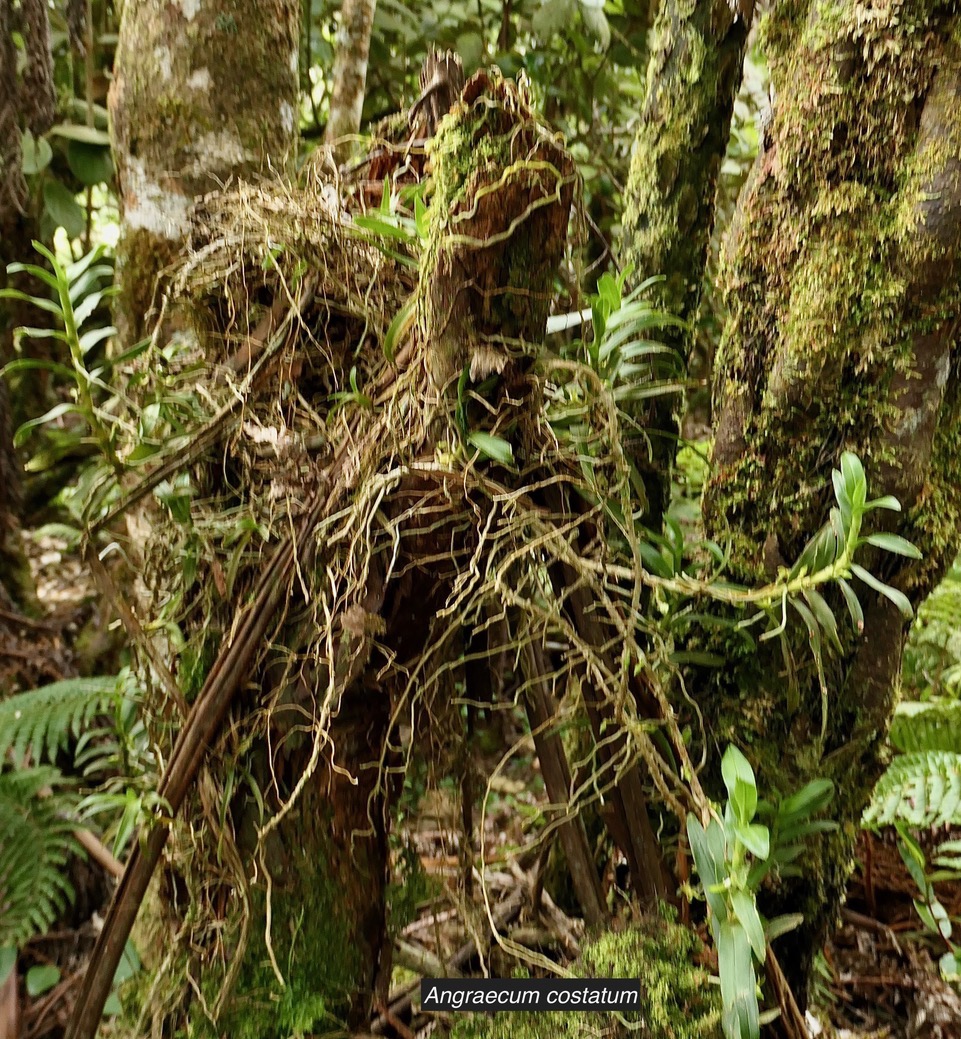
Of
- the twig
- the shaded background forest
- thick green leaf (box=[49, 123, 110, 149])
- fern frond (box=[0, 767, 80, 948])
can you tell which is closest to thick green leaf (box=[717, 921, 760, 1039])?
the shaded background forest

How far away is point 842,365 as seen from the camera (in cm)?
77

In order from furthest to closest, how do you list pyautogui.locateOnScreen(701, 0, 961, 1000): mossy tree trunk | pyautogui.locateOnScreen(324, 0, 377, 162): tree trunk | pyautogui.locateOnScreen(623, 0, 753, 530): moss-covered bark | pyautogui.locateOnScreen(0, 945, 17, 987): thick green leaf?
pyautogui.locateOnScreen(324, 0, 377, 162): tree trunk
pyautogui.locateOnScreen(0, 945, 17, 987): thick green leaf
pyautogui.locateOnScreen(623, 0, 753, 530): moss-covered bark
pyautogui.locateOnScreen(701, 0, 961, 1000): mossy tree trunk

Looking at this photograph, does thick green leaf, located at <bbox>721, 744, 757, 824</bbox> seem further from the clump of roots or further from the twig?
the twig

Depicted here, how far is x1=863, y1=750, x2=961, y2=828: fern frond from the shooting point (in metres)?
1.11

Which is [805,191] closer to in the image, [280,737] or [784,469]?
[784,469]

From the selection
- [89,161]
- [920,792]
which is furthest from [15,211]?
[920,792]

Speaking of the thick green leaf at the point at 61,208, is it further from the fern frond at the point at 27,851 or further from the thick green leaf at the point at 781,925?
the thick green leaf at the point at 781,925

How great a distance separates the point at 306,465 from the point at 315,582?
0.44 ft

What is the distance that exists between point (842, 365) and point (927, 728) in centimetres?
92

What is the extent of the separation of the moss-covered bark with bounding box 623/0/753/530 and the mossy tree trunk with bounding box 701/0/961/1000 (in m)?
0.09

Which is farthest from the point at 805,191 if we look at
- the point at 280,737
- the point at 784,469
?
the point at 280,737

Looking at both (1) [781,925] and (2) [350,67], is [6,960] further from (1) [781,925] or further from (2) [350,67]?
(2) [350,67]

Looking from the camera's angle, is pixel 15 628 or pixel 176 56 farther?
pixel 15 628

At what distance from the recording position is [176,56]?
108cm
